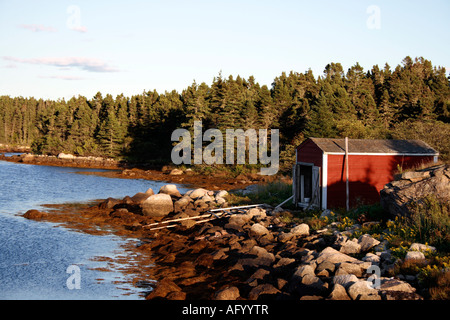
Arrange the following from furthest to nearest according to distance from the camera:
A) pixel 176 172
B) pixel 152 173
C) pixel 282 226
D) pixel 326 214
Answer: pixel 152 173
pixel 176 172
pixel 282 226
pixel 326 214

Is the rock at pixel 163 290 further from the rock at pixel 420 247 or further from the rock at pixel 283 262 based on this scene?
the rock at pixel 420 247

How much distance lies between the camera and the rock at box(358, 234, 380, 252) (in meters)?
12.9

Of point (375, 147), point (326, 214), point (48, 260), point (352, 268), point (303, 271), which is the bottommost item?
point (48, 260)

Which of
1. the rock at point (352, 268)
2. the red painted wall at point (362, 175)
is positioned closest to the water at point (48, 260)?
Result: the rock at point (352, 268)

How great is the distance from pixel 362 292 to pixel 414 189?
20.9 ft

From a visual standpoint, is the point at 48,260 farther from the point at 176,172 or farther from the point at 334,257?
the point at 176,172

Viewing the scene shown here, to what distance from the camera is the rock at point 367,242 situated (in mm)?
12898

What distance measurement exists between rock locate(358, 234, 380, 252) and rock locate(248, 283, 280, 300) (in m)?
3.88

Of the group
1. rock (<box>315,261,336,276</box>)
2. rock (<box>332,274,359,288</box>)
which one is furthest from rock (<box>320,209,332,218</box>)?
rock (<box>332,274,359,288</box>)

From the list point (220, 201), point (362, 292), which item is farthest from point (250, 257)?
point (220, 201)

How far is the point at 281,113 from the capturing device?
59.2 metres

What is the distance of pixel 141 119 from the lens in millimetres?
77625

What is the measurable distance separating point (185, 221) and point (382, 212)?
1003cm

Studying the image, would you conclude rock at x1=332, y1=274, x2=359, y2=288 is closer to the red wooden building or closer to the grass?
the red wooden building
